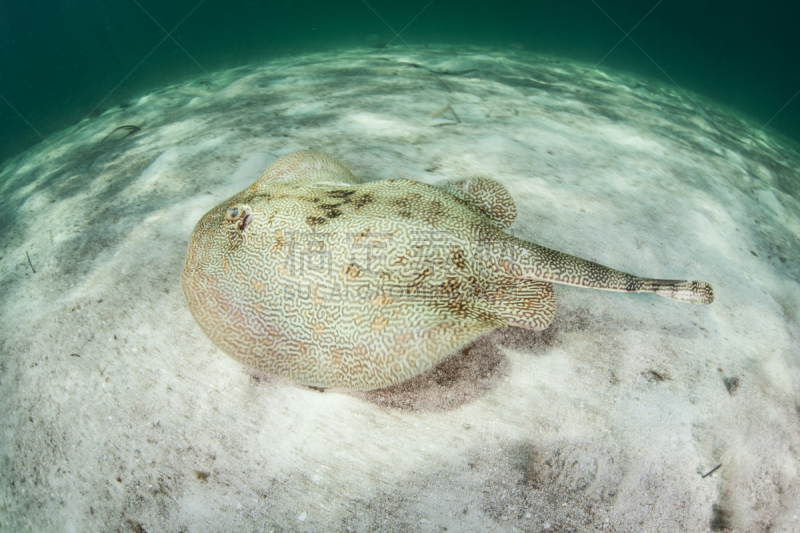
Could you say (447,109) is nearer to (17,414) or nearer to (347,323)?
(347,323)

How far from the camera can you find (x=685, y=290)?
2.65 meters

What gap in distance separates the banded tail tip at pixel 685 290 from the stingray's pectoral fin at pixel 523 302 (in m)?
1.02

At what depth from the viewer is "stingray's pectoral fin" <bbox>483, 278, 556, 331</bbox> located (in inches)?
88.7

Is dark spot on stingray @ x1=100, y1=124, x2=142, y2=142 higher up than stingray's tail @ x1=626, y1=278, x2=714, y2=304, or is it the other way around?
stingray's tail @ x1=626, y1=278, x2=714, y2=304

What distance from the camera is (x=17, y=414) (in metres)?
2.43

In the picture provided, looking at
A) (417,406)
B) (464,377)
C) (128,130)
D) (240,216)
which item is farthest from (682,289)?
(128,130)

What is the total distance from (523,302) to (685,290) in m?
1.46

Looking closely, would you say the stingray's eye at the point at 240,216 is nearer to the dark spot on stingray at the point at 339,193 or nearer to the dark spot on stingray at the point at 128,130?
the dark spot on stingray at the point at 339,193

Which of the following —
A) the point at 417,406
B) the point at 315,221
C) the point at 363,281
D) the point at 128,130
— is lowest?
the point at 128,130

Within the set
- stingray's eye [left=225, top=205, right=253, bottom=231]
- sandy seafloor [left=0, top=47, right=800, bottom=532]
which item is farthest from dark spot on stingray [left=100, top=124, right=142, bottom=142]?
stingray's eye [left=225, top=205, right=253, bottom=231]

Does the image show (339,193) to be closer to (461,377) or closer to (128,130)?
(461,377)

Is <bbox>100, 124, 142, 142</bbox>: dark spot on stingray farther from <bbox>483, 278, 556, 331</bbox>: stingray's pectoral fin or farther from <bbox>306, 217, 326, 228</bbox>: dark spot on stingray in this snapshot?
<bbox>483, 278, 556, 331</bbox>: stingray's pectoral fin

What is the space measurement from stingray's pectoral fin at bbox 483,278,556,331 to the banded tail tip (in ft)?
3.33

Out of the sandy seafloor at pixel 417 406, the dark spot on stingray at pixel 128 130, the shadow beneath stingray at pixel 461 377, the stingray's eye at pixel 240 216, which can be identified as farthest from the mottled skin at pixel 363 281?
the dark spot on stingray at pixel 128 130
